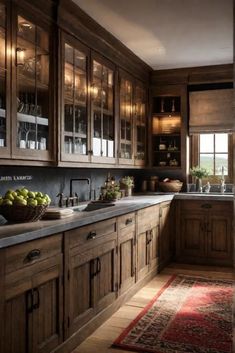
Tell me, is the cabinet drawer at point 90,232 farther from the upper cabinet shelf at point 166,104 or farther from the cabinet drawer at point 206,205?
the upper cabinet shelf at point 166,104

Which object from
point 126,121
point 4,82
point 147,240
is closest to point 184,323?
point 147,240

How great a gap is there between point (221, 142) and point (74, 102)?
2.90 meters

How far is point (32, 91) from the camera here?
2.87 meters

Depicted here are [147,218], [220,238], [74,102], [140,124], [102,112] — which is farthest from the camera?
[140,124]

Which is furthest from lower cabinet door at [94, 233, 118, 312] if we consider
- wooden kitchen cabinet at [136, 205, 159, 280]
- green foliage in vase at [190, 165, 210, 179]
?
green foliage in vase at [190, 165, 210, 179]

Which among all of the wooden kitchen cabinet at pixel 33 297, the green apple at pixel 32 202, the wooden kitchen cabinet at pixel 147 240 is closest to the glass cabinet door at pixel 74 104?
the green apple at pixel 32 202

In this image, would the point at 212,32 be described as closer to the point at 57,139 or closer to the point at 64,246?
the point at 57,139

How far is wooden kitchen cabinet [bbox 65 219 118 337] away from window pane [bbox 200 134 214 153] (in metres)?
2.90

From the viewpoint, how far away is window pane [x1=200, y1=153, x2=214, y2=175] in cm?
573

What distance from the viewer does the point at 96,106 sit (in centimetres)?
393

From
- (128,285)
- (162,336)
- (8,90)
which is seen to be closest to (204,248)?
(128,285)

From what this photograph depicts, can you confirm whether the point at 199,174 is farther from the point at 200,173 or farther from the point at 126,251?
the point at 126,251

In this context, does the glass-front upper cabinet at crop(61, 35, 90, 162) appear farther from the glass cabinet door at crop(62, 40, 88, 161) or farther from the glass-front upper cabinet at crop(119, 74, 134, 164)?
the glass-front upper cabinet at crop(119, 74, 134, 164)

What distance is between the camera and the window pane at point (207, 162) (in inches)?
226
